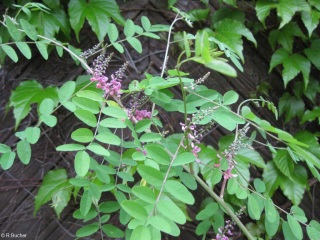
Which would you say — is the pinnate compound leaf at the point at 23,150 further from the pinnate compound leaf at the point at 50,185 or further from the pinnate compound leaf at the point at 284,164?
the pinnate compound leaf at the point at 284,164

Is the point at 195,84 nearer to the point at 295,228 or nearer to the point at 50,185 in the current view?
the point at 295,228

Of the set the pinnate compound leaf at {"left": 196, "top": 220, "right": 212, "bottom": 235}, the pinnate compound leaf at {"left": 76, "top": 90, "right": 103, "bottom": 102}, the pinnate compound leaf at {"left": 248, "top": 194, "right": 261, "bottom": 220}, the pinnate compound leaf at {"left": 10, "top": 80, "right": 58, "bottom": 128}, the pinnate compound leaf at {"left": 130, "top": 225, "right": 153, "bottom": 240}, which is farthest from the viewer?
the pinnate compound leaf at {"left": 10, "top": 80, "right": 58, "bottom": 128}

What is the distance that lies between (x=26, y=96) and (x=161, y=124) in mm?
614

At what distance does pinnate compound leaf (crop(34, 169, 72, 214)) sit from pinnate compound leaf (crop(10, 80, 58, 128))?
262 millimetres

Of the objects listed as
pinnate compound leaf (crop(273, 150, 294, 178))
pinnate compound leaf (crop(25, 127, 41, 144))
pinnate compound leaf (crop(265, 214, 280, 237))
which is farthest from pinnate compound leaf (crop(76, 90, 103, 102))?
pinnate compound leaf (crop(273, 150, 294, 178))

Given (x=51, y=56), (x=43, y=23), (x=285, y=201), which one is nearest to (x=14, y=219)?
(x=51, y=56)

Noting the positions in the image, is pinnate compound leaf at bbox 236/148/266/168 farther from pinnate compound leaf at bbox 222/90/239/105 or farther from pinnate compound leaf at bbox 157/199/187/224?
pinnate compound leaf at bbox 157/199/187/224

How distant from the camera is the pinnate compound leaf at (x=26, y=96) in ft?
4.38

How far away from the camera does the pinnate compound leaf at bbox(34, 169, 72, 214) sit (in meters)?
1.42

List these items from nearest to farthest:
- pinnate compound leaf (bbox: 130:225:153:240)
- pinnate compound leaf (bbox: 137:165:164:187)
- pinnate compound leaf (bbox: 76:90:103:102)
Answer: pinnate compound leaf (bbox: 130:225:153:240) → pinnate compound leaf (bbox: 137:165:164:187) → pinnate compound leaf (bbox: 76:90:103:102)

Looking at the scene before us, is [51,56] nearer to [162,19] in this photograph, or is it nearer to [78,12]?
[78,12]

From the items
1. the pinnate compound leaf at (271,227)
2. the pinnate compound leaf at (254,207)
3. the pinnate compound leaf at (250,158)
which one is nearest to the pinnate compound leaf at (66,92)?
the pinnate compound leaf at (254,207)

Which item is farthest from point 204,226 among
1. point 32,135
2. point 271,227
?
point 32,135

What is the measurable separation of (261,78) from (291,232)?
83 centimetres
